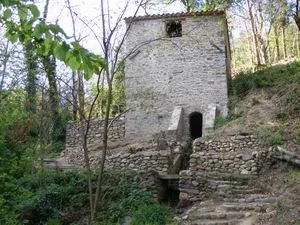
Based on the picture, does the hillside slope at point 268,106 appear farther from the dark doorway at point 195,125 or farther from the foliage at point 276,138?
the dark doorway at point 195,125

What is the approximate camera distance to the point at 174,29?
62.4 ft

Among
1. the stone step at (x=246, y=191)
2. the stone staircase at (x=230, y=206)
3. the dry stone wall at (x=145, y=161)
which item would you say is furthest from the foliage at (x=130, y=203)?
the stone step at (x=246, y=191)

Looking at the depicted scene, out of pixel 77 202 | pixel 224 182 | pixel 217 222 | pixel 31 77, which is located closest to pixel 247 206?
pixel 217 222

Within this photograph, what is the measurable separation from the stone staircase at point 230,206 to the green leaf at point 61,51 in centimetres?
764

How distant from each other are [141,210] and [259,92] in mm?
9461

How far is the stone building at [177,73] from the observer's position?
17516mm

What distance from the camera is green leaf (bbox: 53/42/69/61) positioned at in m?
2.25

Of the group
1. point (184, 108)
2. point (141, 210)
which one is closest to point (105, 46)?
point (141, 210)

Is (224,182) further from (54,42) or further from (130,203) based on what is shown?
(54,42)

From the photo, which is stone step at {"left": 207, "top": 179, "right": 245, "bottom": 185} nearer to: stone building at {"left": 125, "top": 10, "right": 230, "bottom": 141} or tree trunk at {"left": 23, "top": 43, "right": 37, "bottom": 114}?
tree trunk at {"left": 23, "top": 43, "right": 37, "bottom": 114}

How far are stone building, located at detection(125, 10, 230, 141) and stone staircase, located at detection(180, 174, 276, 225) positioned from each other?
6060 mm

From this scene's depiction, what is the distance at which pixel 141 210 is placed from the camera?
9992 millimetres

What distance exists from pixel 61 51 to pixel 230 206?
867 centimetres

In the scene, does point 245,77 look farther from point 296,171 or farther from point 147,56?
point 296,171
